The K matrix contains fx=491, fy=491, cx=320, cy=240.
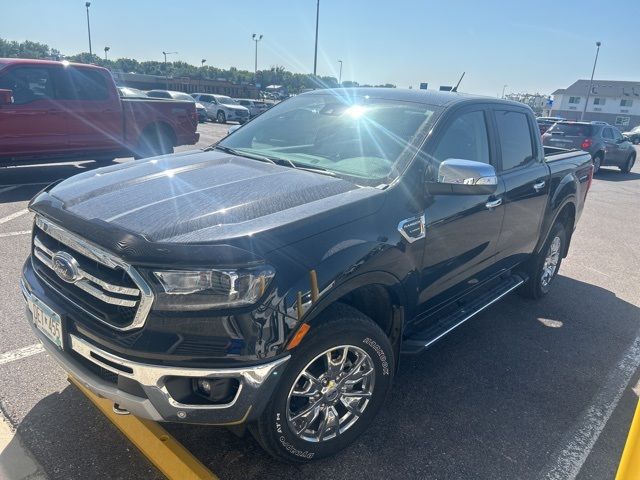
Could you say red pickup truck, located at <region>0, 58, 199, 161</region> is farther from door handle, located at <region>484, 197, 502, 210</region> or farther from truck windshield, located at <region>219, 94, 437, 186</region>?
door handle, located at <region>484, 197, 502, 210</region>

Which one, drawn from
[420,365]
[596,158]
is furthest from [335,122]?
[596,158]

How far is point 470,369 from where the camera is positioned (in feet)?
11.8

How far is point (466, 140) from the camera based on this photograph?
3.43 metres

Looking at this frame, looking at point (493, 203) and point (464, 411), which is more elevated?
point (493, 203)

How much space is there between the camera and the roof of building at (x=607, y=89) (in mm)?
76062

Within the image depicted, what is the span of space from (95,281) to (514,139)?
3422mm

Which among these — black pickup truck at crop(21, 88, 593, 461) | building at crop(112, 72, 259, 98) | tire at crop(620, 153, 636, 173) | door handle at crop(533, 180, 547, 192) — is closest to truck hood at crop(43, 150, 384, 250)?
black pickup truck at crop(21, 88, 593, 461)

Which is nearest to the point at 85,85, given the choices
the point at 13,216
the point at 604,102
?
the point at 13,216

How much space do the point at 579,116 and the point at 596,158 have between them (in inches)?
2956

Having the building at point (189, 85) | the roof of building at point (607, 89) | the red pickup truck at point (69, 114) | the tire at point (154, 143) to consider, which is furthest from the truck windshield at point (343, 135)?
the roof of building at point (607, 89)

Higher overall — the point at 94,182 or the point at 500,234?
the point at 94,182

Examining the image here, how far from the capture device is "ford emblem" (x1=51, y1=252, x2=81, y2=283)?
86.7 inches

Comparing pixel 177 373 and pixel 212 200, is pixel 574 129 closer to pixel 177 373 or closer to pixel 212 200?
pixel 212 200

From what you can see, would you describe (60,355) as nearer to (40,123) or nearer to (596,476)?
(596,476)
